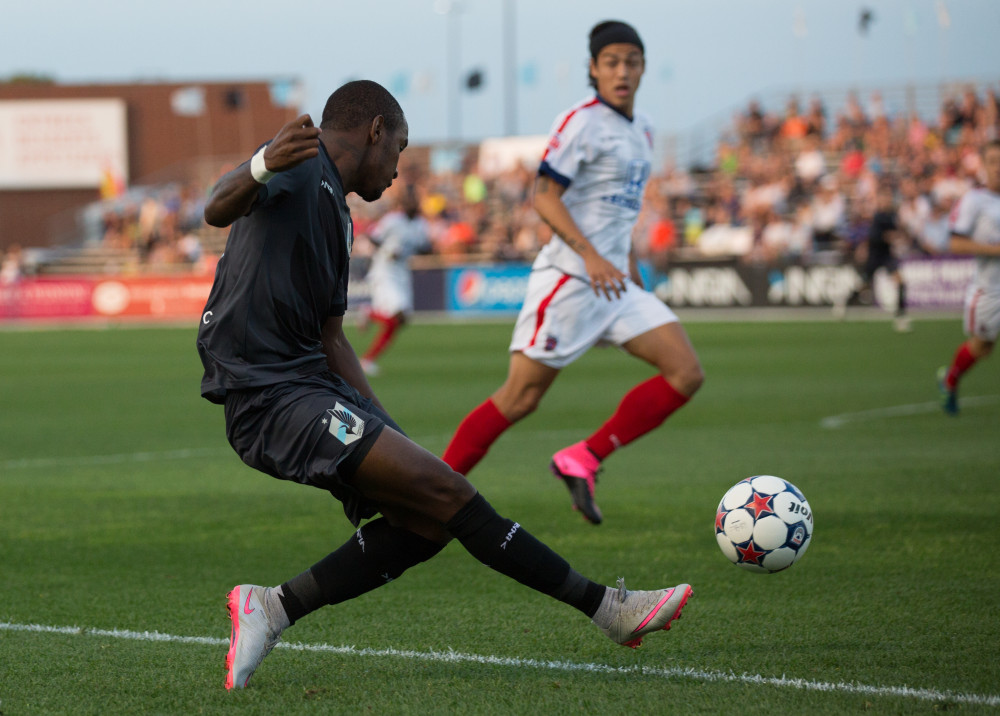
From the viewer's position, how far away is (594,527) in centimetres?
680

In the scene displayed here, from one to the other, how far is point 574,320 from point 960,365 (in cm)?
570

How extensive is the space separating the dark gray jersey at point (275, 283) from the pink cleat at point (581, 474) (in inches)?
122

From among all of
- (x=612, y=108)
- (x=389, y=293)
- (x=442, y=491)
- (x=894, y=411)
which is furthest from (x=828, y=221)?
(x=442, y=491)

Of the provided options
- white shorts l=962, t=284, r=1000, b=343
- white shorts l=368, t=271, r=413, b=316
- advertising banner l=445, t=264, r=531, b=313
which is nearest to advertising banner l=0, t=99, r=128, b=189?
advertising banner l=445, t=264, r=531, b=313

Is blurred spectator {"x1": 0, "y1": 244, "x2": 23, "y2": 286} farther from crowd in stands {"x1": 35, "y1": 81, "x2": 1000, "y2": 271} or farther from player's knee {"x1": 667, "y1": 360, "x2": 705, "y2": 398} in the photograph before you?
player's knee {"x1": 667, "y1": 360, "x2": 705, "y2": 398}

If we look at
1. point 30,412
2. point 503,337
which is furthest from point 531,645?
point 503,337

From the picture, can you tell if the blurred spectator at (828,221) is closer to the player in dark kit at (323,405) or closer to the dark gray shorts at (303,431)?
the player in dark kit at (323,405)

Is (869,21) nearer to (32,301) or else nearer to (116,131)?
(32,301)

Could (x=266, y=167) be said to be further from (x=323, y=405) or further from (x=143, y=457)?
(x=143, y=457)

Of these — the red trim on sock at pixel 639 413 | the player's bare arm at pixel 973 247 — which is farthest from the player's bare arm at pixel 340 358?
the player's bare arm at pixel 973 247

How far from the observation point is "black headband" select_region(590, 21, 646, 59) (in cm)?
693

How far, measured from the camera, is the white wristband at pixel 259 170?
358cm

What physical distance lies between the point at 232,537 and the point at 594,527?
1.88 meters

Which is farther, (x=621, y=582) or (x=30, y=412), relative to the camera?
(x=30, y=412)
